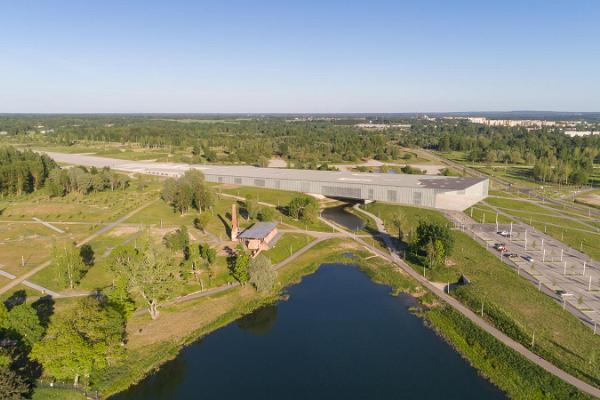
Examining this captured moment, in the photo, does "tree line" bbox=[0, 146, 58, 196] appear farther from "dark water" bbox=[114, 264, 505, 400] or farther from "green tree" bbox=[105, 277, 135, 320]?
"dark water" bbox=[114, 264, 505, 400]

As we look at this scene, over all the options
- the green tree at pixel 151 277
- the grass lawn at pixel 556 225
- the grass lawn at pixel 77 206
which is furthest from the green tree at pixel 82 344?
the grass lawn at pixel 556 225

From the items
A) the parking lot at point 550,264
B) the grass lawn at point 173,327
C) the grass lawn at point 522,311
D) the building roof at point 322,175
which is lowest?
the grass lawn at point 173,327

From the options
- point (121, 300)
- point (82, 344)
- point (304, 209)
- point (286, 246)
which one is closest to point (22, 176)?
point (304, 209)

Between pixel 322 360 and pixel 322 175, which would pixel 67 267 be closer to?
pixel 322 360

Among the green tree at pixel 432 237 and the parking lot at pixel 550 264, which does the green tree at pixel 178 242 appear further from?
the parking lot at pixel 550 264

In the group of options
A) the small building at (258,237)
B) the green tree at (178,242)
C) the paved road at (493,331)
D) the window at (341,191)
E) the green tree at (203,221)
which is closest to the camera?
the paved road at (493,331)

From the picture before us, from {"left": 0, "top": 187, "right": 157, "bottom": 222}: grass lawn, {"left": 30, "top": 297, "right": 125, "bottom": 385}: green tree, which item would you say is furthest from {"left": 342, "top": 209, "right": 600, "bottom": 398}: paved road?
{"left": 0, "top": 187, "right": 157, "bottom": 222}: grass lawn

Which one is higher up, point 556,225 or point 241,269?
point 241,269
